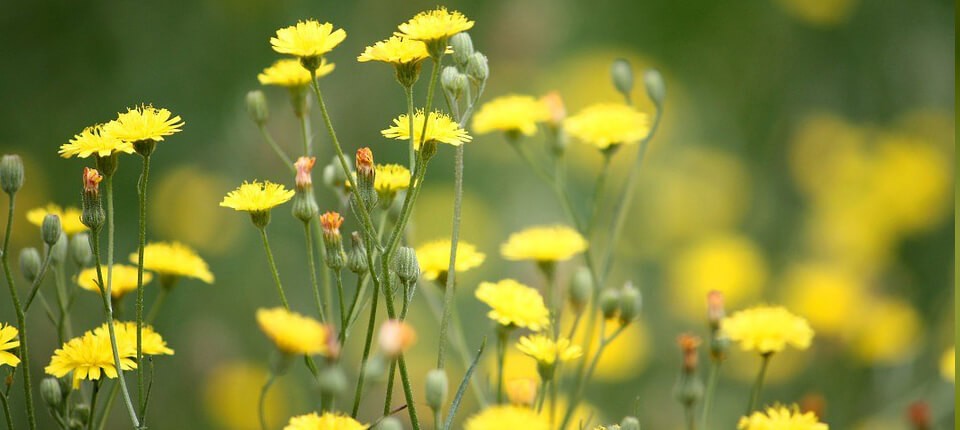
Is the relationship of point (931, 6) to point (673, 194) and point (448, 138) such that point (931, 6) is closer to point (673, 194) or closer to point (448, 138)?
point (673, 194)

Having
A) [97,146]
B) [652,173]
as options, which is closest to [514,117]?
[97,146]

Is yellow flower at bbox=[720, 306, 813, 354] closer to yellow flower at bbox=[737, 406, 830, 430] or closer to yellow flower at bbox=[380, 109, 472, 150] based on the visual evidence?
yellow flower at bbox=[737, 406, 830, 430]

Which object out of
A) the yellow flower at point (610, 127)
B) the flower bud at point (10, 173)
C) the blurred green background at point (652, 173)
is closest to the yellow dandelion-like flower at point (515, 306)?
the yellow flower at point (610, 127)

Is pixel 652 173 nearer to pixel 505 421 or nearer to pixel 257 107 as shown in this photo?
pixel 257 107

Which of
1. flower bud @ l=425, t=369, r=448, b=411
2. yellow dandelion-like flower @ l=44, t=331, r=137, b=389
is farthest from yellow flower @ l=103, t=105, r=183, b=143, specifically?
flower bud @ l=425, t=369, r=448, b=411

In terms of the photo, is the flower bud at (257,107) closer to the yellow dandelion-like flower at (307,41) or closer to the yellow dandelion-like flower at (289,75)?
the yellow dandelion-like flower at (289,75)

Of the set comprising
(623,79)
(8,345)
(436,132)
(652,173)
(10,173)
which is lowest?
(8,345)

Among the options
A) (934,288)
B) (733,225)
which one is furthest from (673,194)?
(934,288)
